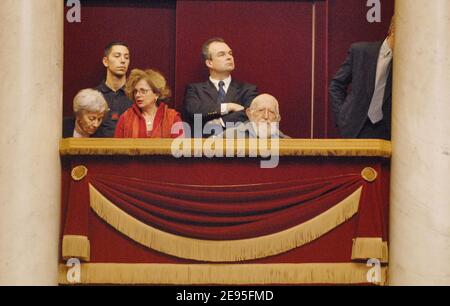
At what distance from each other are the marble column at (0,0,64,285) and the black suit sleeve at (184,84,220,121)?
3.72 feet

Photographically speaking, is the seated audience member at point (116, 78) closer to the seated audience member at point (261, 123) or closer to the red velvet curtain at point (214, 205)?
the red velvet curtain at point (214, 205)

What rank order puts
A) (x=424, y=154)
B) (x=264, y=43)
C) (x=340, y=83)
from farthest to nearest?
(x=264, y=43)
(x=340, y=83)
(x=424, y=154)

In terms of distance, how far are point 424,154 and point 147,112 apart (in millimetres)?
1621

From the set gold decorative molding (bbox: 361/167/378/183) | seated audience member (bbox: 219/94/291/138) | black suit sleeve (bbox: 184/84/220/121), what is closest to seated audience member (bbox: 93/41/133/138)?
black suit sleeve (bbox: 184/84/220/121)

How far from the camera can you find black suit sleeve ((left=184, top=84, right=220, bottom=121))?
9195mm

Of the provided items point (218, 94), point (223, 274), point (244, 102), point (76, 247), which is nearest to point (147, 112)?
point (218, 94)

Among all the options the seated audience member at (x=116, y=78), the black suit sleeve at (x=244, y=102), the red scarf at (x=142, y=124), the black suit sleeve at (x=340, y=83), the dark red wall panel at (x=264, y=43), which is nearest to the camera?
the red scarf at (x=142, y=124)

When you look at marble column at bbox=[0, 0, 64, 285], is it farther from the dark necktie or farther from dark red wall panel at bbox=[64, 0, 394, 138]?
dark red wall panel at bbox=[64, 0, 394, 138]

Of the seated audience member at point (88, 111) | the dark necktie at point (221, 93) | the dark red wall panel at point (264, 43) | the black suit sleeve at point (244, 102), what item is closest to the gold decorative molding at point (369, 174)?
the black suit sleeve at point (244, 102)

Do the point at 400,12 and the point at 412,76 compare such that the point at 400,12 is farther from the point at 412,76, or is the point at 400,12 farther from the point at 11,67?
the point at 11,67

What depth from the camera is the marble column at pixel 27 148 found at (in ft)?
27.2

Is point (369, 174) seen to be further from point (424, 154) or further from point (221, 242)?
point (221, 242)

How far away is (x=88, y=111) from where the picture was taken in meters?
8.62

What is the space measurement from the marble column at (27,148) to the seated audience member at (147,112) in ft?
1.87
